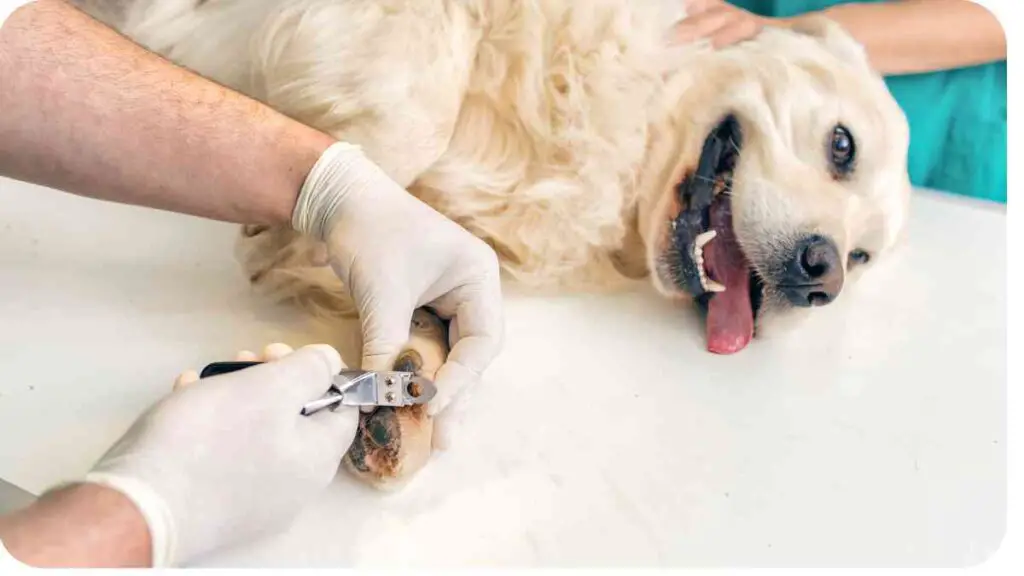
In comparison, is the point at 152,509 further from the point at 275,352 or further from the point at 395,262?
the point at 395,262

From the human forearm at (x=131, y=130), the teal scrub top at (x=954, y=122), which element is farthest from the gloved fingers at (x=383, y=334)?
the teal scrub top at (x=954, y=122)

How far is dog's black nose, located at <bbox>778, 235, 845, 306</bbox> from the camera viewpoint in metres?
1.36

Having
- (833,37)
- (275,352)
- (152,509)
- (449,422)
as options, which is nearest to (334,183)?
(275,352)

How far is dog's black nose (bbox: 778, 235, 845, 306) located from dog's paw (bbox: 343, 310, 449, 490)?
0.68 meters

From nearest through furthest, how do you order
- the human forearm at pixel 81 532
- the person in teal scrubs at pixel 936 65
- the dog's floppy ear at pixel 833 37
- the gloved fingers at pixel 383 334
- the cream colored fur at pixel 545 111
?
the human forearm at pixel 81 532 → the gloved fingers at pixel 383 334 → the cream colored fur at pixel 545 111 → the dog's floppy ear at pixel 833 37 → the person in teal scrubs at pixel 936 65

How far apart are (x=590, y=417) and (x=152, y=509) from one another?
622 mm

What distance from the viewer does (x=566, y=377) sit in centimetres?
127

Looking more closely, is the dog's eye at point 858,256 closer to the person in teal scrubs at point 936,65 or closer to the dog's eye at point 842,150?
the dog's eye at point 842,150

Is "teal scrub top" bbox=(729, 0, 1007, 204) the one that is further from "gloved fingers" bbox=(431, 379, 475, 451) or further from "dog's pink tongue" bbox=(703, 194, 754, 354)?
"gloved fingers" bbox=(431, 379, 475, 451)

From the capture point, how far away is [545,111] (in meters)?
1.35

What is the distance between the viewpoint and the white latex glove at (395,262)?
3.62 ft

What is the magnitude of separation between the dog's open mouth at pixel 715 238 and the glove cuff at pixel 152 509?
0.91 meters

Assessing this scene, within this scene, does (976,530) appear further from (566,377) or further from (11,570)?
(11,570)

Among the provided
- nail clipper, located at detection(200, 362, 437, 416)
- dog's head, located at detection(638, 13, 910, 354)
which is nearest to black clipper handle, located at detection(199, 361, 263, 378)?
nail clipper, located at detection(200, 362, 437, 416)
